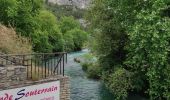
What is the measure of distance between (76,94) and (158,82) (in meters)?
8.36

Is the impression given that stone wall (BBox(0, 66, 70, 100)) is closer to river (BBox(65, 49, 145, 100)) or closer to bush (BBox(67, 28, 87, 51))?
river (BBox(65, 49, 145, 100))

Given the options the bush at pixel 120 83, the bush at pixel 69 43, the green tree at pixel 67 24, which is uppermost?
the green tree at pixel 67 24

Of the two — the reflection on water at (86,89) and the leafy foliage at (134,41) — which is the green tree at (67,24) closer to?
the reflection on water at (86,89)

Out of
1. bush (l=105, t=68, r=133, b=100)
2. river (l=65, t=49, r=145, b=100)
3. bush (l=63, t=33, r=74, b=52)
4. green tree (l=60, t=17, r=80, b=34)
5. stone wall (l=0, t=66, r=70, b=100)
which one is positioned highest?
green tree (l=60, t=17, r=80, b=34)

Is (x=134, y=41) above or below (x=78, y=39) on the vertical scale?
below

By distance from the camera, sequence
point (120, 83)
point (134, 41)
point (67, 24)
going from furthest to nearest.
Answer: point (67, 24), point (120, 83), point (134, 41)

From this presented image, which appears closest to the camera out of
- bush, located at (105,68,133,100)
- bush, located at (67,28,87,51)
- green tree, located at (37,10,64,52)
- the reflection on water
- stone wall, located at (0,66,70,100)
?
stone wall, located at (0,66,70,100)

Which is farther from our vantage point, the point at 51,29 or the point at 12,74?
the point at 51,29

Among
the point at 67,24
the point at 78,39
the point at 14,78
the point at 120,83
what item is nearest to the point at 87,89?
the point at 120,83

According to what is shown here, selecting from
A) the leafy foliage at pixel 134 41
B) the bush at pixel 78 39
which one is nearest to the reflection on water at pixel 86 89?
the leafy foliage at pixel 134 41

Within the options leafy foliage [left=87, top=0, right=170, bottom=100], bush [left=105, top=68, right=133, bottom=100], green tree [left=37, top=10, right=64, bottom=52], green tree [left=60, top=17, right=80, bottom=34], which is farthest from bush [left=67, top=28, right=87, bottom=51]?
bush [left=105, top=68, right=133, bottom=100]

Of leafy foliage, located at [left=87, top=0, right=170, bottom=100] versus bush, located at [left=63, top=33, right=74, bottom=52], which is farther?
bush, located at [left=63, top=33, right=74, bottom=52]

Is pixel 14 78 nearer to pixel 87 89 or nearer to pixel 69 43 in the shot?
pixel 87 89

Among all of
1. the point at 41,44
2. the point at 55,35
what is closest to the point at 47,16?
the point at 55,35
